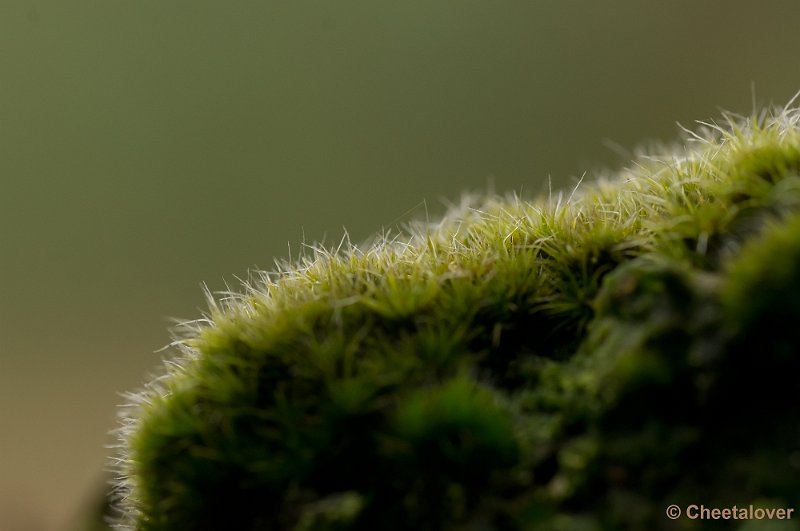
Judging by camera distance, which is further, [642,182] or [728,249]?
[642,182]

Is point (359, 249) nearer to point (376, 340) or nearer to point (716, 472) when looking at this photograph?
point (376, 340)

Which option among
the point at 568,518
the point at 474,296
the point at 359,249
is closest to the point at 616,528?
the point at 568,518

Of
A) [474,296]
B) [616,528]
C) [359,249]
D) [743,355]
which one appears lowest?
[616,528]

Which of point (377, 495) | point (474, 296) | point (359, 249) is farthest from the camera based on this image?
point (359, 249)

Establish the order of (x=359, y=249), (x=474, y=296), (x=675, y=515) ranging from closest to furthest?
(x=675, y=515)
(x=474, y=296)
(x=359, y=249)

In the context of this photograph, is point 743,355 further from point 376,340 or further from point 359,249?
point 359,249

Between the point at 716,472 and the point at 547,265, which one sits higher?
the point at 547,265

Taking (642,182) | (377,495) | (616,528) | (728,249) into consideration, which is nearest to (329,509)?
(377,495)
